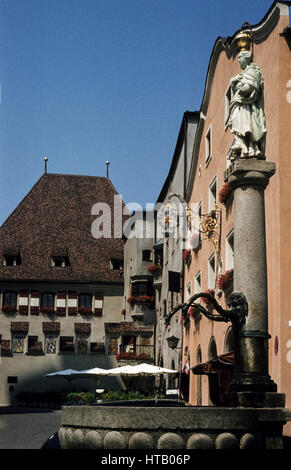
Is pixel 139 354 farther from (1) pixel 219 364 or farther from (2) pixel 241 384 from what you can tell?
(2) pixel 241 384

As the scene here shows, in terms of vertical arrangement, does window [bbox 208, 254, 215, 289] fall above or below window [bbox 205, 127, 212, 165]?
below

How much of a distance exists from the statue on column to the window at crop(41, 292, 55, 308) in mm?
43903

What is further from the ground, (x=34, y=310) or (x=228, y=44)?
(x=228, y=44)

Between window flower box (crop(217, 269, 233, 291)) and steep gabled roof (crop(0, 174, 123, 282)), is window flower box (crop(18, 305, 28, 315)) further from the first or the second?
window flower box (crop(217, 269, 233, 291))

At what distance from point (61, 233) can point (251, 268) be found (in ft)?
163

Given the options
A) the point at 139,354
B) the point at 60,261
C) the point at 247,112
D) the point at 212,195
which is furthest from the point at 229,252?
the point at 60,261

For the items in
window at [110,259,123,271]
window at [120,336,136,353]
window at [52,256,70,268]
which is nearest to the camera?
window at [120,336,136,353]

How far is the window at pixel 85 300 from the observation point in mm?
55938

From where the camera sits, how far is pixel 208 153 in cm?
2903

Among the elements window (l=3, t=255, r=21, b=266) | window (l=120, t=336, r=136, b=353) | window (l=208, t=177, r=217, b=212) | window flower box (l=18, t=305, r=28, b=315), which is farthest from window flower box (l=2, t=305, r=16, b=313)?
window (l=208, t=177, r=217, b=212)

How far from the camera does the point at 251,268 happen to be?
11.8m

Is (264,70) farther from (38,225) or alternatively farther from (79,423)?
(38,225)

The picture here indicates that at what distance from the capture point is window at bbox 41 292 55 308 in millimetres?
55500

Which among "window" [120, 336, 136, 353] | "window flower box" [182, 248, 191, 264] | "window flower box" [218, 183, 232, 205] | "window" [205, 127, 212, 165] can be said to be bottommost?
"window" [120, 336, 136, 353]
